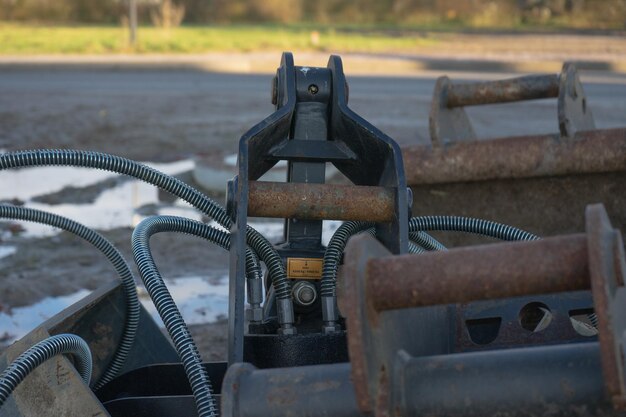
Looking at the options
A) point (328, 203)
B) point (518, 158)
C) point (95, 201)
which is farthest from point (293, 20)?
point (328, 203)

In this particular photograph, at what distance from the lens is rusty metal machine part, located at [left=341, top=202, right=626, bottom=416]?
122 centimetres

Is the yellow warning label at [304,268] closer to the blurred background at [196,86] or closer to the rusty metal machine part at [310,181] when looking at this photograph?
the rusty metal machine part at [310,181]

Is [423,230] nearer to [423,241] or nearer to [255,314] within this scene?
[423,241]

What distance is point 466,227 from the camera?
2.76m

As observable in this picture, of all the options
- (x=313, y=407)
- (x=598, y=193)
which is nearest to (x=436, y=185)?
(x=598, y=193)

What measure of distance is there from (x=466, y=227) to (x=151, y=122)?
864 cm

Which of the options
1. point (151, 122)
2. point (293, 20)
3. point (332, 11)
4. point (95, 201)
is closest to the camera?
point (95, 201)

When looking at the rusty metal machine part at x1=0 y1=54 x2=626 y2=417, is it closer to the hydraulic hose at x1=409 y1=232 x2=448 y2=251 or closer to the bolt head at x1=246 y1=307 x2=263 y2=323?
the bolt head at x1=246 y1=307 x2=263 y2=323

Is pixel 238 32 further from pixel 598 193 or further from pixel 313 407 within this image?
pixel 313 407

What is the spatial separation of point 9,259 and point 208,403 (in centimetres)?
368

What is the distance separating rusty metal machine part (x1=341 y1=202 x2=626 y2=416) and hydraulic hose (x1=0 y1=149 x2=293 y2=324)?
931 mm

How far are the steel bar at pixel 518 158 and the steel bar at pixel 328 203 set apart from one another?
1630 millimetres

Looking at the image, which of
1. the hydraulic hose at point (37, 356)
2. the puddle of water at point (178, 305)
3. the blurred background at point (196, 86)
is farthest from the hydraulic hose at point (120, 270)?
the puddle of water at point (178, 305)

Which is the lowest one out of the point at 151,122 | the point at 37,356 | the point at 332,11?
the point at 37,356
